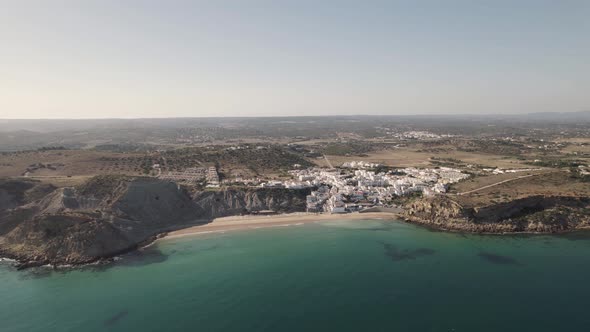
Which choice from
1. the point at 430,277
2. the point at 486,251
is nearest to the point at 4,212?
the point at 430,277

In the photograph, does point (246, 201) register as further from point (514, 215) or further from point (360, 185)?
point (514, 215)

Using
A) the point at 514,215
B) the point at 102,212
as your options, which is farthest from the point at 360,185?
the point at 102,212

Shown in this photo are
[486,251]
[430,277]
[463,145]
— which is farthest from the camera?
[463,145]

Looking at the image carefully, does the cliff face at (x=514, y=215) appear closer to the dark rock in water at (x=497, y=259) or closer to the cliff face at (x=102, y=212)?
the dark rock in water at (x=497, y=259)

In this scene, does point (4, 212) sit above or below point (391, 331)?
above

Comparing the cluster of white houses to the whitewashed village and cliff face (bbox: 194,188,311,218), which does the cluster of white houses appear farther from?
cliff face (bbox: 194,188,311,218)

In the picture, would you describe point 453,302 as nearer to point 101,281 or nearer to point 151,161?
point 101,281

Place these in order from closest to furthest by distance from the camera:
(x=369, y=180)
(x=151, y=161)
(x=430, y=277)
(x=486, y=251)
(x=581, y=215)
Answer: (x=430, y=277), (x=486, y=251), (x=581, y=215), (x=369, y=180), (x=151, y=161)
